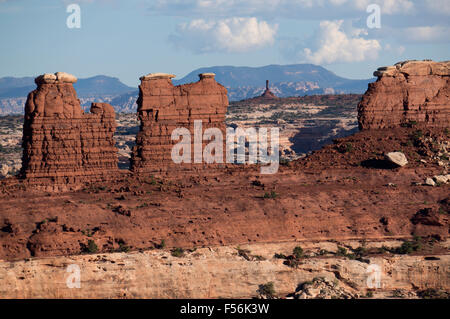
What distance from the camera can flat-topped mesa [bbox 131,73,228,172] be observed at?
155 feet

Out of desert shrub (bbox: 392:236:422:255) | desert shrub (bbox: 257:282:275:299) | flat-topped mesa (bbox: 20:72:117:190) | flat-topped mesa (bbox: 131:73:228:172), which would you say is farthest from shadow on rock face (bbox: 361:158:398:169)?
flat-topped mesa (bbox: 20:72:117:190)

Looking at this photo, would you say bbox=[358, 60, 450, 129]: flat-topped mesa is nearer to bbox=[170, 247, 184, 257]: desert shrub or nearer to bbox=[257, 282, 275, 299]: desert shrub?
bbox=[257, 282, 275, 299]: desert shrub

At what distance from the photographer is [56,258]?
39469 mm

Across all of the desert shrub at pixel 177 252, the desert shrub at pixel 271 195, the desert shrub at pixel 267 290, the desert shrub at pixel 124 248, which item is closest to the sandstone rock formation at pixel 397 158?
the desert shrub at pixel 271 195

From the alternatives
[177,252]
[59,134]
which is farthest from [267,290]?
[59,134]

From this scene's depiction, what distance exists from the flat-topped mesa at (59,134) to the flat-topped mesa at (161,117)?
225 centimetres

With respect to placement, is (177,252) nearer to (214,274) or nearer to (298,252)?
(214,274)

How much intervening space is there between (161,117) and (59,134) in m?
5.40

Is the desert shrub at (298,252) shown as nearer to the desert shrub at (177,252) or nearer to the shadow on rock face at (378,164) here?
the desert shrub at (177,252)

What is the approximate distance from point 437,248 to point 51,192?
59.8 feet

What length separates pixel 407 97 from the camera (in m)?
53.5

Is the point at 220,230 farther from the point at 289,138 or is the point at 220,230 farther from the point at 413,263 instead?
the point at 289,138

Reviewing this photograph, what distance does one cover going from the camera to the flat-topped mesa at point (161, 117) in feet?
155
